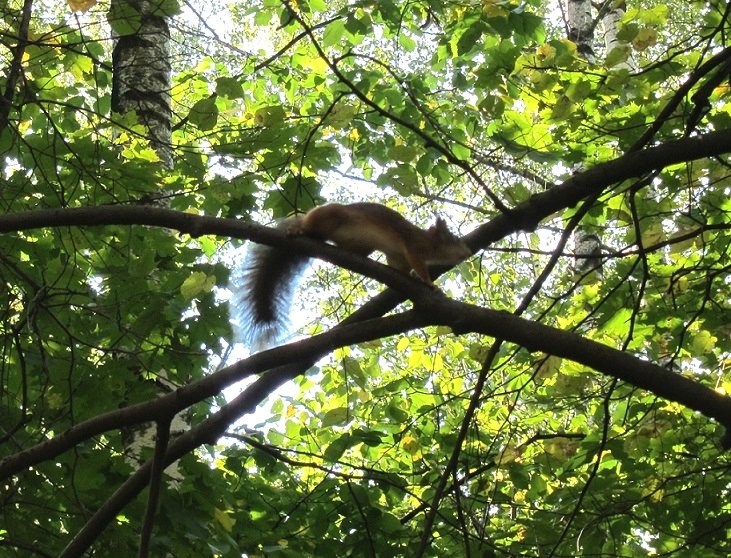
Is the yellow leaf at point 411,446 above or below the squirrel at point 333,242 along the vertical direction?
below

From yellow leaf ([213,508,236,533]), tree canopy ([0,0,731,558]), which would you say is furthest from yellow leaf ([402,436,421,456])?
yellow leaf ([213,508,236,533])

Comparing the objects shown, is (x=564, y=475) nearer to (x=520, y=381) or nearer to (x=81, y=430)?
(x=520, y=381)

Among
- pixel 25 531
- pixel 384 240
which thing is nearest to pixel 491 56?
pixel 384 240

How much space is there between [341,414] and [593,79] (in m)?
2.11

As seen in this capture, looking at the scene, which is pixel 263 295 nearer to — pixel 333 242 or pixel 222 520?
pixel 333 242

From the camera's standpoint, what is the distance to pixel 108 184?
154 inches

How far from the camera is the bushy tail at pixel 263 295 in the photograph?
3.81 metres

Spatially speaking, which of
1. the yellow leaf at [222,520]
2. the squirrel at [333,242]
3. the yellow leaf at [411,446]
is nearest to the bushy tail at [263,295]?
the squirrel at [333,242]

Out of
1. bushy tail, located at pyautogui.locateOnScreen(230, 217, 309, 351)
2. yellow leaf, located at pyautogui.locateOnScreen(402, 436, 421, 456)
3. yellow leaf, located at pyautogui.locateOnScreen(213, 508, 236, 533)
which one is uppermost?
bushy tail, located at pyautogui.locateOnScreen(230, 217, 309, 351)

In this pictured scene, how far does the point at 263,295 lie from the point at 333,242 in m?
0.65

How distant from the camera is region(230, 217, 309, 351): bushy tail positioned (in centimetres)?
381

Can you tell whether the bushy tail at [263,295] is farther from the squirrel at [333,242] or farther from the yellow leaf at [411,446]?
the yellow leaf at [411,446]

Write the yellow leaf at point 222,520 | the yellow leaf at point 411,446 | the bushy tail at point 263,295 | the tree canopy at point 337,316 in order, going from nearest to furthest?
the tree canopy at point 337,316, the yellow leaf at point 222,520, the bushy tail at point 263,295, the yellow leaf at point 411,446

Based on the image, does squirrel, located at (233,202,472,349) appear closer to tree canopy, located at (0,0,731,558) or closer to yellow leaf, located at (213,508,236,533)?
tree canopy, located at (0,0,731,558)
